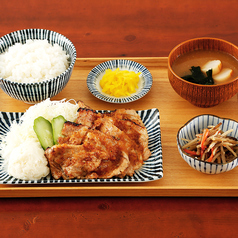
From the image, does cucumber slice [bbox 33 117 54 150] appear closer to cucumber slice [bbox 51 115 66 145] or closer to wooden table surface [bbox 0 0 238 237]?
cucumber slice [bbox 51 115 66 145]

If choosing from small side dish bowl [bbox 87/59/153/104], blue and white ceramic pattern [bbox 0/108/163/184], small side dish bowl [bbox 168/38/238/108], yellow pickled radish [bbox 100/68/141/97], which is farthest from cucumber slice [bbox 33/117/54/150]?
small side dish bowl [bbox 168/38/238/108]

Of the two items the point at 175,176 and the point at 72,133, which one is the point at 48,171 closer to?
the point at 72,133

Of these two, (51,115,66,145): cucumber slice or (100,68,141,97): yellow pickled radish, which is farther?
(100,68,141,97): yellow pickled radish

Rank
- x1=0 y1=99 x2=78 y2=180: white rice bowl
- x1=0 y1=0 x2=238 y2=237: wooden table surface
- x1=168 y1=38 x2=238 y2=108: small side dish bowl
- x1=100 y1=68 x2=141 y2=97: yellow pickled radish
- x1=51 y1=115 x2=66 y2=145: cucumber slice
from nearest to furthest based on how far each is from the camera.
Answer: x1=0 y1=0 x2=238 y2=237: wooden table surface, x1=0 y1=99 x2=78 y2=180: white rice bowl, x1=51 y1=115 x2=66 y2=145: cucumber slice, x1=168 y1=38 x2=238 y2=108: small side dish bowl, x1=100 y1=68 x2=141 y2=97: yellow pickled radish

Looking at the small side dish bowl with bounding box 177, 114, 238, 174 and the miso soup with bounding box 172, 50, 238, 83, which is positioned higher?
the miso soup with bounding box 172, 50, 238, 83

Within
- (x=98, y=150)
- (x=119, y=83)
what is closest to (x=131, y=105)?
(x=119, y=83)

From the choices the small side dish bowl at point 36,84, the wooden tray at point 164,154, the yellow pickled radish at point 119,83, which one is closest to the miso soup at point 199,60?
the wooden tray at point 164,154
